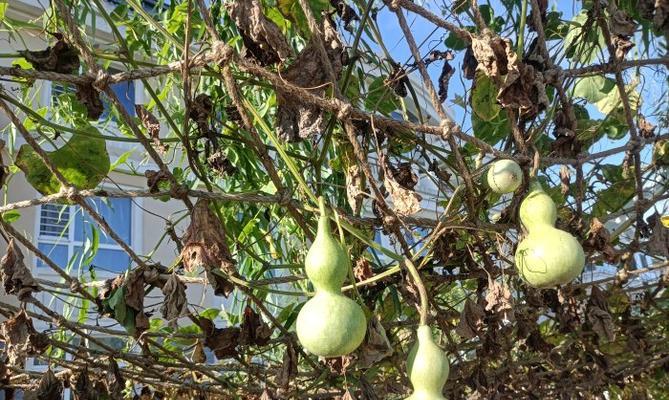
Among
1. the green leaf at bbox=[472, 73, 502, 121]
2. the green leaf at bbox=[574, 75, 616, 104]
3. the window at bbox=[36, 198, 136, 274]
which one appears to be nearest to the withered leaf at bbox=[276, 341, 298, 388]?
the green leaf at bbox=[472, 73, 502, 121]

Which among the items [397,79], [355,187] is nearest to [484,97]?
[397,79]

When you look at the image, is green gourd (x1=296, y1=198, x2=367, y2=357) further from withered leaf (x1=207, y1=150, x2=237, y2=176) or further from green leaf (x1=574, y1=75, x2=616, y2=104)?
green leaf (x1=574, y1=75, x2=616, y2=104)

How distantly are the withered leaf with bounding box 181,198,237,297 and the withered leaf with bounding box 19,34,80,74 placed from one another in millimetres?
273

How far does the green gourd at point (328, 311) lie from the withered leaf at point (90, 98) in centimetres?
35

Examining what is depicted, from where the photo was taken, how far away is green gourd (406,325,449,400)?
29.2 inches

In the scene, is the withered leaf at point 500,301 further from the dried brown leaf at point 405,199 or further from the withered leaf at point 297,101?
the withered leaf at point 297,101

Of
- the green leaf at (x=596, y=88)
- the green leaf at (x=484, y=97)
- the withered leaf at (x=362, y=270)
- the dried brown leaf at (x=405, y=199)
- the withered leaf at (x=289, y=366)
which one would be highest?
the green leaf at (x=596, y=88)

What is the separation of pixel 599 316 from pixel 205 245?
889mm

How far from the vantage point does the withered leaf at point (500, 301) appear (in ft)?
3.55

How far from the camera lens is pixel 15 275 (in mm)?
1111

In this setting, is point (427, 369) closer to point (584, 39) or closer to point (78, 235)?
point (584, 39)

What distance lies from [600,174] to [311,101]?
1176mm

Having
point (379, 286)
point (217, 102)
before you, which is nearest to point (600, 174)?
point (379, 286)

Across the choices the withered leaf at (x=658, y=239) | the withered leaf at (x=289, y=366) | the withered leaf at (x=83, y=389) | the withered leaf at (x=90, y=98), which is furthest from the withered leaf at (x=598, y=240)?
the withered leaf at (x=83, y=389)
